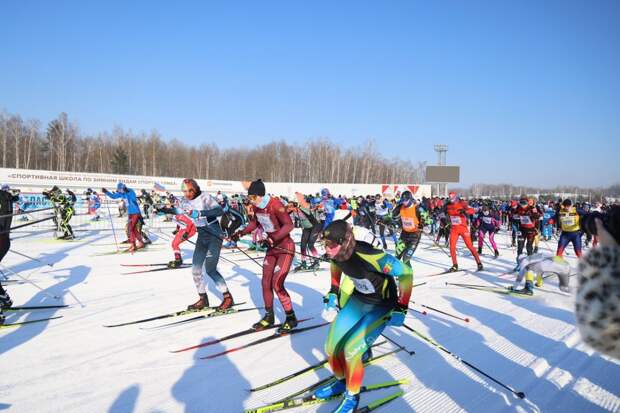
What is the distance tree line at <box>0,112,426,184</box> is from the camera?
43.3 metres

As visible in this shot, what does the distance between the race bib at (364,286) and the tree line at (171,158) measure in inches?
1816

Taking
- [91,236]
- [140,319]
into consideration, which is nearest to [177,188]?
[91,236]

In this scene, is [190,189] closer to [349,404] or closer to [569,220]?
[349,404]

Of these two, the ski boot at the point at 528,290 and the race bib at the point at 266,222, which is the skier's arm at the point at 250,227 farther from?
the ski boot at the point at 528,290

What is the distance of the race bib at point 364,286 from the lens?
10.2 ft

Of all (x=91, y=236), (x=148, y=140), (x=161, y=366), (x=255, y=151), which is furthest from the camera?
(x=255, y=151)

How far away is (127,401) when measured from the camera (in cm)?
327

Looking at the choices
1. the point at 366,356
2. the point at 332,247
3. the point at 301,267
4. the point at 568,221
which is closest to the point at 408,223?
the point at 301,267

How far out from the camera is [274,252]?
5195 mm

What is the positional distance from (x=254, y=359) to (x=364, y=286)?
72.1 inches

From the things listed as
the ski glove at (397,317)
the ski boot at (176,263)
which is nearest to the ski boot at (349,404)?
the ski glove at (397,317)

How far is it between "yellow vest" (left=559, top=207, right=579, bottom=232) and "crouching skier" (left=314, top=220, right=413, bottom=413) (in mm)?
7559

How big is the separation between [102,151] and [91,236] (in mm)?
40324

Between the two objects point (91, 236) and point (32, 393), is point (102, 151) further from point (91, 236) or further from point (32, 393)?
point (32, 393)
